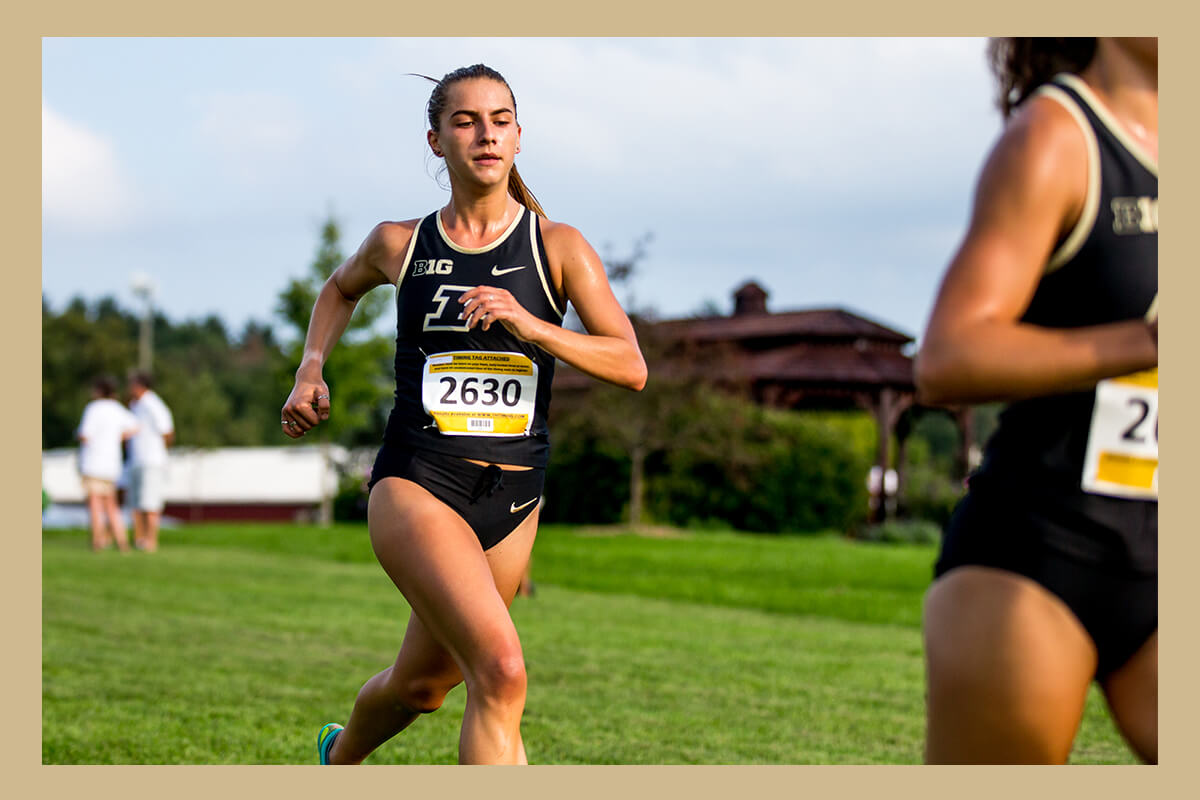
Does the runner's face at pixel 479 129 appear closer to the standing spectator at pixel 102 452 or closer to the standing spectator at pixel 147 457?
the standing spectator at pixel 147 457

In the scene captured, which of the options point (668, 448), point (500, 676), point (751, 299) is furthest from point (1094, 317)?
point (751, 299)

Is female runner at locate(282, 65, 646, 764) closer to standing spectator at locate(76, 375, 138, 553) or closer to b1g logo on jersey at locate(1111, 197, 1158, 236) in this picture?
b1g logo on jersey at locate(1111, 197, 1158, 236)

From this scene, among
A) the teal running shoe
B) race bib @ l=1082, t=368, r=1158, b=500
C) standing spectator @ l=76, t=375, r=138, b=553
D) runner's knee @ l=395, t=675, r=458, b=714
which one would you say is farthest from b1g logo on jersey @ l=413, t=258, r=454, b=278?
standing spectator @ l=76, t=375, r=138, b=553

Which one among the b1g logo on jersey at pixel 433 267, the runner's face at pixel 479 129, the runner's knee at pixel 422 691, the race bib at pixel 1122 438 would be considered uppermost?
the runner's face at pixel 479 129

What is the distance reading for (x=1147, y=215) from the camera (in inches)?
90.4

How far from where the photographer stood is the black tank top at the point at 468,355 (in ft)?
14.1

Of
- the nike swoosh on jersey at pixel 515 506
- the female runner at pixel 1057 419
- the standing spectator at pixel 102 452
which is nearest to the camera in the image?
the female runner at pixel 1057 419

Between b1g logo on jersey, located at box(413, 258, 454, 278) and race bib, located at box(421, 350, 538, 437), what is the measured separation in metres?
0.28

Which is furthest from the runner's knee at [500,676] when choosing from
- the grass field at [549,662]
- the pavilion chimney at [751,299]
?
the pavilion chimney at [751,299]

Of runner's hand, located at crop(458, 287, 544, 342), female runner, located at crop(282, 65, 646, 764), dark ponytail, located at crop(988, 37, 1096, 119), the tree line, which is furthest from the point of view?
the tree line

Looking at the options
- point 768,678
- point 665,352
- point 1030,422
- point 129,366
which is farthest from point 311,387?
point 129,366

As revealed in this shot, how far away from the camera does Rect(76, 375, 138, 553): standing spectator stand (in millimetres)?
18156

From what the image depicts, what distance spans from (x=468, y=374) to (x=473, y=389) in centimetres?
5

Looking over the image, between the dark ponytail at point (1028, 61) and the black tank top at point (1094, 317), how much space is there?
193 mm
